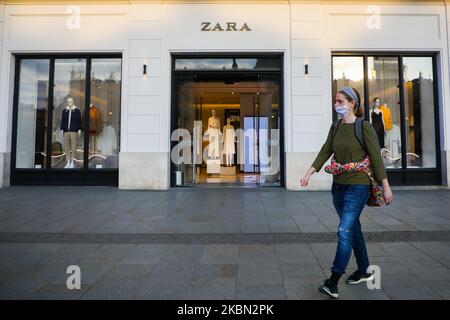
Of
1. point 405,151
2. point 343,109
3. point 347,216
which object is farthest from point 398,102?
point 347,216

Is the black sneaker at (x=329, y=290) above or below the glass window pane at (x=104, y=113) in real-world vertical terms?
below

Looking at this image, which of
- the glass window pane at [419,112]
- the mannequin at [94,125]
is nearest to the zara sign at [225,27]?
the mannequin at [94,125]

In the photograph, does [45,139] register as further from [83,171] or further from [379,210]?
[379,210]

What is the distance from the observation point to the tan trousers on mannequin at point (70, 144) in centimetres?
1120

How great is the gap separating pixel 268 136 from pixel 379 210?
5092 mm

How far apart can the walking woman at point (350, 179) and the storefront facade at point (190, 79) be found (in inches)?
272

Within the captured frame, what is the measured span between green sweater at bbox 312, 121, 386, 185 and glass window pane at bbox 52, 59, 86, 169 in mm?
9828

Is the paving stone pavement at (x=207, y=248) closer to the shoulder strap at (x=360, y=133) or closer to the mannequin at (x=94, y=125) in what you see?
the shoulder strap at (x=360, y=133)

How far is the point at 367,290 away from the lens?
321 cm

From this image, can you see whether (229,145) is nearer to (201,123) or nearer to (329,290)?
(201,123)

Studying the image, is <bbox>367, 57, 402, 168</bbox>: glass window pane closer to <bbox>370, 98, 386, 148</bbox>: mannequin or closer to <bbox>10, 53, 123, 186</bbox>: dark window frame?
<bbox>370, 98, 386, 148</bbox>: mannequin

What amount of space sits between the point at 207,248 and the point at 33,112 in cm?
967

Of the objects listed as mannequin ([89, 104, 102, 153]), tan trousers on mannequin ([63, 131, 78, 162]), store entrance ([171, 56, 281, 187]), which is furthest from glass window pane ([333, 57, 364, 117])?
tan trousers on mannequin ([63, 131, 78, 162])

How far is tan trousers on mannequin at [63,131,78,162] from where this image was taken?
11.2 m
